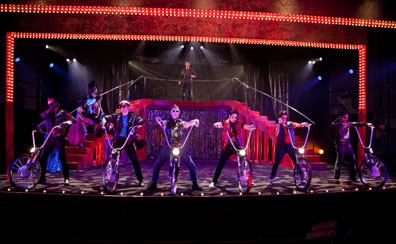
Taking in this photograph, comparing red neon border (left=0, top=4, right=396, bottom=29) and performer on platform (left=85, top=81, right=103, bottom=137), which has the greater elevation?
red neon border (left=0, top=4, right=396, bottom=29)

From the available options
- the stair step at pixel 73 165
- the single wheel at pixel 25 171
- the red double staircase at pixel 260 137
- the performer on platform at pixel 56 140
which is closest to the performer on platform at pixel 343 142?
the red double staircase at pixel 260 137

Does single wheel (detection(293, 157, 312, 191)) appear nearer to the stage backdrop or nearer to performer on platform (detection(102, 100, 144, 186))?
performer on platform (detection(102, 100, 144, 186))

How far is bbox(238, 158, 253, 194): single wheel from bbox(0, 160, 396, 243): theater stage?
0.64 feet

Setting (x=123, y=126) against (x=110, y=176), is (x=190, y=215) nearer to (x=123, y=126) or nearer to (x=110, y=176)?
(x=110, y=176)

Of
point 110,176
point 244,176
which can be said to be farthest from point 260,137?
point 110,176

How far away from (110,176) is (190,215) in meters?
1.89

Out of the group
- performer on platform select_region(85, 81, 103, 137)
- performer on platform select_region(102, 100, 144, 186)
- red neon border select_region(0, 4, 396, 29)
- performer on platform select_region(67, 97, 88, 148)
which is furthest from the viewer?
performer on platform select_region(67, 97, 88, 148)

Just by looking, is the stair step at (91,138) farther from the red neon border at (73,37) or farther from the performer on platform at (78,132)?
the red neon border at (73,37)

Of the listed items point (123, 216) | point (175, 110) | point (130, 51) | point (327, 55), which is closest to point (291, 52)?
point (327, 55)

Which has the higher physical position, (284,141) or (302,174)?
(284,141)

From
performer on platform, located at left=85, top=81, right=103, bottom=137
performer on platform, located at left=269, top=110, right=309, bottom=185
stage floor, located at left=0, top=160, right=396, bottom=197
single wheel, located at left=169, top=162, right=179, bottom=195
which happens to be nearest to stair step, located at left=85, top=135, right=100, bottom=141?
performer on platform, located at left=85, top=81, right=103, bottom=137

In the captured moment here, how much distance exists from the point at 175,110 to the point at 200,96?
374 inches

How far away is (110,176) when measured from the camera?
5.63m

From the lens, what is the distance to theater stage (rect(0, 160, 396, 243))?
5.16m
